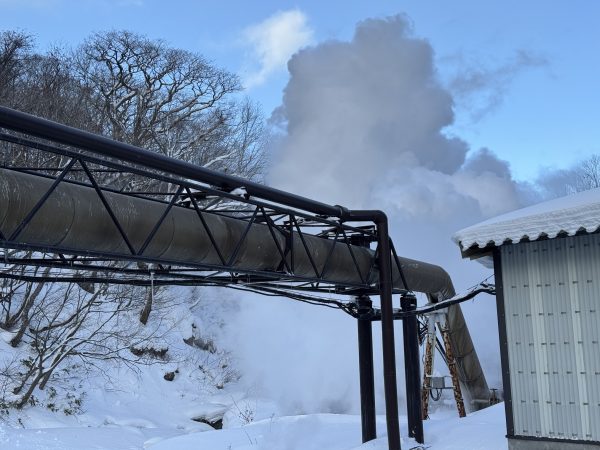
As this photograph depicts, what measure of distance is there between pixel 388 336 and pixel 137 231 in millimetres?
4558

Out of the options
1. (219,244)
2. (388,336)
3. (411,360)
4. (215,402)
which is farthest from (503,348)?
(215,402)

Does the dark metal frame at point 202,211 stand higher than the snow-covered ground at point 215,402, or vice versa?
the dark metal frame at point 202,211

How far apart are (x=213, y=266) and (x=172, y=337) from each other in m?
18.6

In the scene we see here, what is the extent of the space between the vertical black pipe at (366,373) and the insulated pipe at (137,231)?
2061mm

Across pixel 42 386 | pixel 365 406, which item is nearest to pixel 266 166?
pixel 42 386

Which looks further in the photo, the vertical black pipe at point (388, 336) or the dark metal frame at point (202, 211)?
the vertical black pipe at point (388, 336)

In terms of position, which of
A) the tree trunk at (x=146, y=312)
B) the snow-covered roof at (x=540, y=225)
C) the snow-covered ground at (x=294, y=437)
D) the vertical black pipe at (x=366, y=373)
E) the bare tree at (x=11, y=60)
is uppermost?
the bare tree at (x=11, y=60)

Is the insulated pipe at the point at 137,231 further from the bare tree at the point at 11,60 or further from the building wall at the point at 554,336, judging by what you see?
the bare tree at the point at 11,60

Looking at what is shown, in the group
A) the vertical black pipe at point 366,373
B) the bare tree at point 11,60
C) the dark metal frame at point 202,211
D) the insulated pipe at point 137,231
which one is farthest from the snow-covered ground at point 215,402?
the bare tree at point 11,60

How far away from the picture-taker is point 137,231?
21.5ft

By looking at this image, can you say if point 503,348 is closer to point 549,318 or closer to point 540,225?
point 549,318

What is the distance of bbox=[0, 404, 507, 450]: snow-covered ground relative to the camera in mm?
10307

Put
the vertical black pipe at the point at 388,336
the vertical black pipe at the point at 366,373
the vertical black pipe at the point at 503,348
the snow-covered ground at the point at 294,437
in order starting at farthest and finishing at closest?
the vertical black pipe at the point at 366,373, the snow-covered ground at the point at 294,437, the vertical black pipe at the point at 388,336, the vertical black pipe at the point at 503,348

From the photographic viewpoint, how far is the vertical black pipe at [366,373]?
11.3m
